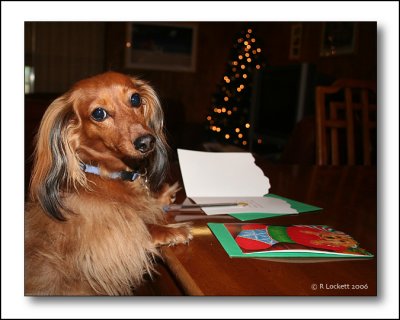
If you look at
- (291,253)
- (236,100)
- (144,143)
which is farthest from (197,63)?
→ (291,253)

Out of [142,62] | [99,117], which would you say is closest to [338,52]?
[142,62]

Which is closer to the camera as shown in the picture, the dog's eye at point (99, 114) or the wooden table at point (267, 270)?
the wooden table at point (267, 270)

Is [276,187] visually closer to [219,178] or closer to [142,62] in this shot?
[219,178]

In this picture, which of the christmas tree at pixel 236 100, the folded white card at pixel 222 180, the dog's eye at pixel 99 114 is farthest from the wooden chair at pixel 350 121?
the christmas tree at pixel 236 100

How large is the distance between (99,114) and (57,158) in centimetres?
16

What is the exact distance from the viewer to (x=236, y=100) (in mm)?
5715

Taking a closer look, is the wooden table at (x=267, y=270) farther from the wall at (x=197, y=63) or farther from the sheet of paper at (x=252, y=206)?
the wall at (x=197, y=63)

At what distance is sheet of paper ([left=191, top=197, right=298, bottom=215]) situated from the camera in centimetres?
111

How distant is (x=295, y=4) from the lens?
0.97 meters

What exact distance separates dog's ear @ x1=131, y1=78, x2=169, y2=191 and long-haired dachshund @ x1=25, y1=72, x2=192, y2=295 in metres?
0.12

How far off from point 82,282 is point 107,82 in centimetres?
51

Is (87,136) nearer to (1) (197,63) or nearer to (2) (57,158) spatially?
(2) (57,158)

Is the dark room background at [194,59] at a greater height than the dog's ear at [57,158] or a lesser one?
greater

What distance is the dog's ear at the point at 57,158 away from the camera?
36.2 inches
